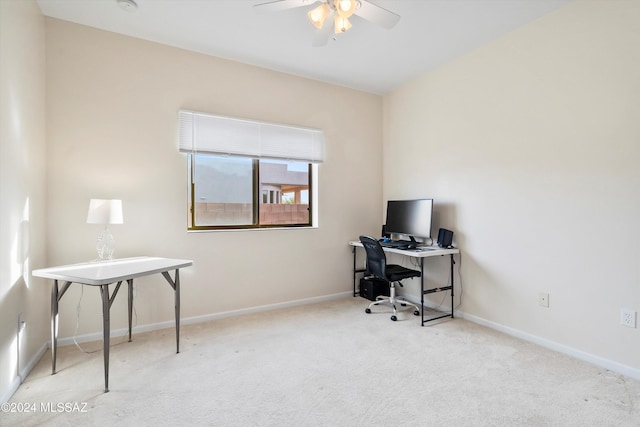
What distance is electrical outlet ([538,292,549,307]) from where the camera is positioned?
2.75 m

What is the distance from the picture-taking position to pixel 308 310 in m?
3.74

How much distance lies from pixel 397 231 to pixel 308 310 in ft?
4.57

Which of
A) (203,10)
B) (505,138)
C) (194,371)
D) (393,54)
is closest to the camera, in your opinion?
(194,371)

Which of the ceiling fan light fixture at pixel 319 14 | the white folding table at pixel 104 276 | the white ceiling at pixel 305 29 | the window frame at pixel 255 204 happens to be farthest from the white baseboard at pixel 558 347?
the ceiling fan light fixture at pixel 319 14

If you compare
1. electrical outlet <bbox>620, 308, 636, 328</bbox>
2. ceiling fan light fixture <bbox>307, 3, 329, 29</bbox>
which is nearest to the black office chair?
electrical outlet <bbox>620, 308, 636, 328</bbox>

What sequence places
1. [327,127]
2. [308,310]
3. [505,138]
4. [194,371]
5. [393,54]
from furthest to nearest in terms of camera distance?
1. [327,127]
2. [308,310]
3. [393,54]
4. [505,138]
5. [194,371]

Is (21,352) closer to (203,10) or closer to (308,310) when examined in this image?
(308,310)

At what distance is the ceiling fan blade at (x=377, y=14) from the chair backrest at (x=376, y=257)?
77.8 inches

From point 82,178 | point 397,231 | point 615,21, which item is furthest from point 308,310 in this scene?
point 615,21

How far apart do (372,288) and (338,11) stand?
298 cm

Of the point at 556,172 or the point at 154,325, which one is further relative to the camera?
the point at 154,325

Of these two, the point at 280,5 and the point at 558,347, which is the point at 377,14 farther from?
the point at 558,347

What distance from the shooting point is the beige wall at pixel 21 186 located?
197cm

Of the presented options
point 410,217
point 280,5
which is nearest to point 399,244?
point 410,217
